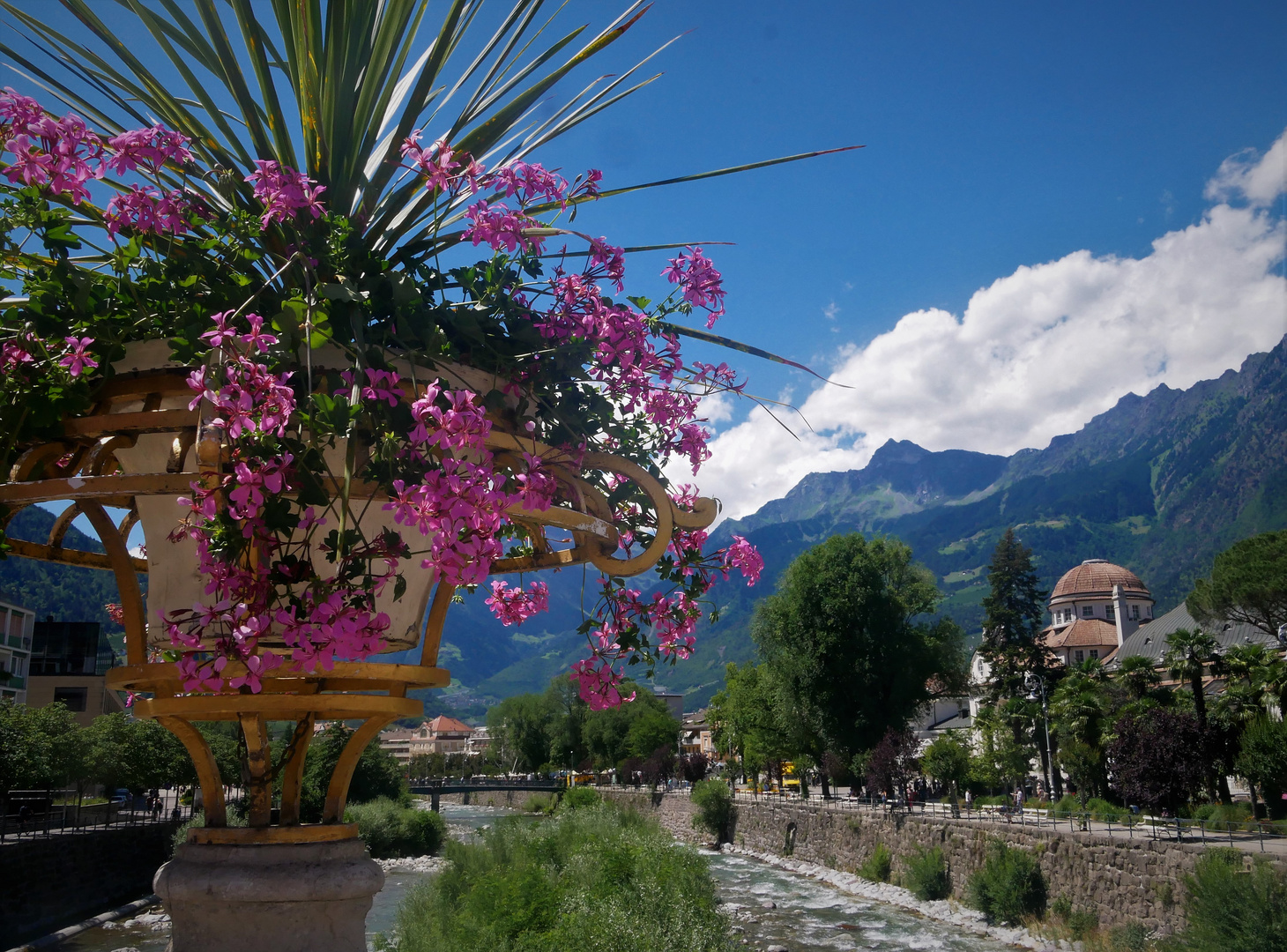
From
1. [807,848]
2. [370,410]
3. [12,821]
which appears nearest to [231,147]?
[370,410]

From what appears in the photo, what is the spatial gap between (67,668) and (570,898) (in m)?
62.2

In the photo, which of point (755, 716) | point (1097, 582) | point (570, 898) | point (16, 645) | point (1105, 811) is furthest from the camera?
point (1097, 582)

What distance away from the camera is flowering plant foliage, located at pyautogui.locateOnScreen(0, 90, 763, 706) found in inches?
71.5

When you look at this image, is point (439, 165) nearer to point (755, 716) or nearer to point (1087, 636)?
point (755, 716)

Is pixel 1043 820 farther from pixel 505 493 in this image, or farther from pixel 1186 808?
pixel 505 493

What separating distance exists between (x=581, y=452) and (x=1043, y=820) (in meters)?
34.3

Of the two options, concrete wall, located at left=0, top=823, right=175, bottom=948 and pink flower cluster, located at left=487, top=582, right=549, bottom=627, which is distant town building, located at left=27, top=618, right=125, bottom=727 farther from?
pink flower cluster, located at left=487, top=582, right=549, bottom=627

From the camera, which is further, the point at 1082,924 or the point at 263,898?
the point at 1082,924

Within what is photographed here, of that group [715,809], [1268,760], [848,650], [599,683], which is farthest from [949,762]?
[599,683]

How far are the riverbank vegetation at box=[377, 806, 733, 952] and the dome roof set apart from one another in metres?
79.6

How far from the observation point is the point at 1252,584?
133 feet

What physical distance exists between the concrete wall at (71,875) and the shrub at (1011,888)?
1022 inches

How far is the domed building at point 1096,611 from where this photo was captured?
8812 centimetres

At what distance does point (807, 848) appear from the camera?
4134 centimetres
